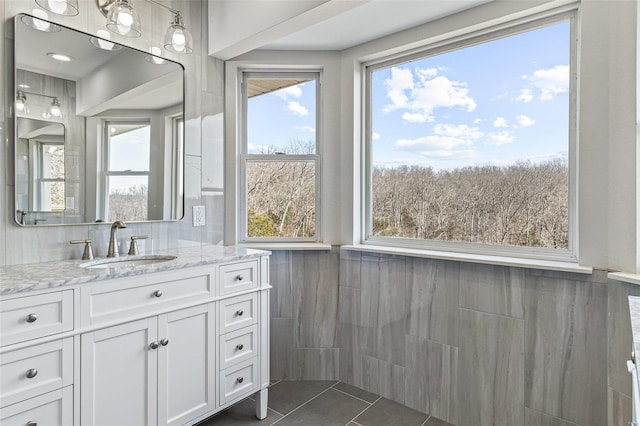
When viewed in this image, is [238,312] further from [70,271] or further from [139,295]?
[70,271]

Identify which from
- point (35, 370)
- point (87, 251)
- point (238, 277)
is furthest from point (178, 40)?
point (35, 370)

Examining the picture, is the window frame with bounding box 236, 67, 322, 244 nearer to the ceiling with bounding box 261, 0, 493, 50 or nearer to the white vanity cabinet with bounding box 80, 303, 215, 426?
the ceiling with bounding box 261, 0, 493, 50

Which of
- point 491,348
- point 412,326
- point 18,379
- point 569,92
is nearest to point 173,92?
point 18,379

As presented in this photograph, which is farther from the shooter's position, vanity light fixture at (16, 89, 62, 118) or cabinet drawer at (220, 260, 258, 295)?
cabinet drawer at (220, 260, 258, 295)

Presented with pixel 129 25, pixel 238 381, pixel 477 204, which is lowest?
pixel 238 381

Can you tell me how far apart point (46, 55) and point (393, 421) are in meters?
2.66

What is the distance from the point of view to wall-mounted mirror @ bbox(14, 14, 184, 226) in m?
1.77

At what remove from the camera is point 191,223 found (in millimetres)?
2412

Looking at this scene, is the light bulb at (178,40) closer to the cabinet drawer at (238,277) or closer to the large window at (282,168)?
the large window at (282,168)

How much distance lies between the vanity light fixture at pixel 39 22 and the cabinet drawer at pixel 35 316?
51.0 inches

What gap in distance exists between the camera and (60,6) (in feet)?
5.47

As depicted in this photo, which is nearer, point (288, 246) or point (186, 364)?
point (186, 364)

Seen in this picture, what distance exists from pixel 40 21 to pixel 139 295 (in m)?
1.39

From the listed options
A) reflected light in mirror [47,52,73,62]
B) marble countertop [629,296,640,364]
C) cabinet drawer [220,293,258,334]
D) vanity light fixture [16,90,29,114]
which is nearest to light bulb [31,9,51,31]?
reflected light in mirror [47,52,73,62]
